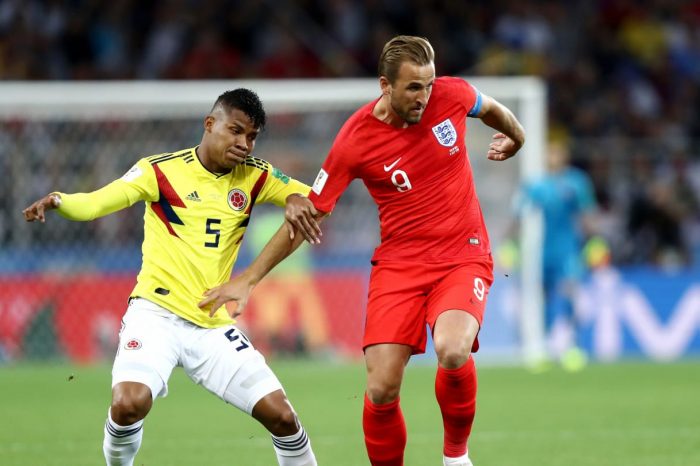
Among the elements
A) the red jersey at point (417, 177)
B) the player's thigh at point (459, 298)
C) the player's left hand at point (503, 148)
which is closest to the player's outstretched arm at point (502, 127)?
the player's left hand at point (503, 148)

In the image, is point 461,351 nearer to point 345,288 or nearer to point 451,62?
point 345,288

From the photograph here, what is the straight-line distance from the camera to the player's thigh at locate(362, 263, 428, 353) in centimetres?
600

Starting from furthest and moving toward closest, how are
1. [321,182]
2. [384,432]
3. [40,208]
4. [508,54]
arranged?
[508,54]
[321,182]
[384,432]
[40,208]

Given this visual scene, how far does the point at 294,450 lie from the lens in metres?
5.84

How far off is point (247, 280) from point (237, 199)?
49cm

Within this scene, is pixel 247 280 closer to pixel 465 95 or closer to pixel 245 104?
pixel 245 104

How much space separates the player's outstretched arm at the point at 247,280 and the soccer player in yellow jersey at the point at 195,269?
0.07 m

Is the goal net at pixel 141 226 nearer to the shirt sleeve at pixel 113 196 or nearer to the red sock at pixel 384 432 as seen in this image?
the shirt sleeve at pixel 113 196

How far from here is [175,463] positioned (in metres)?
7.15

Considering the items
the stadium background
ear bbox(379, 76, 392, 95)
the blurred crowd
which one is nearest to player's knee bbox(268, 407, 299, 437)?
ear bbox(379, 76, 392, 95)

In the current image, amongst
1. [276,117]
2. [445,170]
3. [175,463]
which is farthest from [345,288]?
[445,170]

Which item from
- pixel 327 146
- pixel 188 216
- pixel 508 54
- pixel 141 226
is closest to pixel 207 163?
pixel 188 216

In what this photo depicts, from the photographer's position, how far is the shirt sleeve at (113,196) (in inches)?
225

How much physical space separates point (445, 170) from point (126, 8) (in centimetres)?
1357
